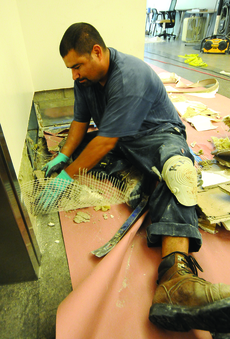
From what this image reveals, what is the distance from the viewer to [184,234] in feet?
2.97

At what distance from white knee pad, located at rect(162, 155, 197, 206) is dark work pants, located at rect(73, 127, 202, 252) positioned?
0.10ft

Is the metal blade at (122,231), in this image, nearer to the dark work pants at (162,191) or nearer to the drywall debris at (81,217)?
the dark work pants at (162,191)

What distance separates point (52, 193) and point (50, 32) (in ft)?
4.91

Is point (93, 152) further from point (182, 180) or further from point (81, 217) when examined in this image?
point (182, 180)

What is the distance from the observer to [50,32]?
73.7 inches

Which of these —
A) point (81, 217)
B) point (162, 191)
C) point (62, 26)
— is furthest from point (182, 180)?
point (62, 26)

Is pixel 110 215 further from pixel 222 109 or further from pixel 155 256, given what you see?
pixel 222 109

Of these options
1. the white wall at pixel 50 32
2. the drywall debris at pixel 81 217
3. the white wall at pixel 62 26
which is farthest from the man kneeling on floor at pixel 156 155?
the white wall at pixel 62 26

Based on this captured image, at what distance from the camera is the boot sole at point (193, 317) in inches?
23.2

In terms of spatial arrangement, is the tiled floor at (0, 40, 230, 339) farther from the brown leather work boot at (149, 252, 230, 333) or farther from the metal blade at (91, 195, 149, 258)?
the brown leather work boot at (149, 252, 230, 333)

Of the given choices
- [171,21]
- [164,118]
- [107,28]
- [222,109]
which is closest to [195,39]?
[171,21]

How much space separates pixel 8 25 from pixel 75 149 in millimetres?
862

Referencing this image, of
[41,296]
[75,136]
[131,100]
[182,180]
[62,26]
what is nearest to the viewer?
[41,296]

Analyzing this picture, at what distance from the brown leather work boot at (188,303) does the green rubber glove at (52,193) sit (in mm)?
681
